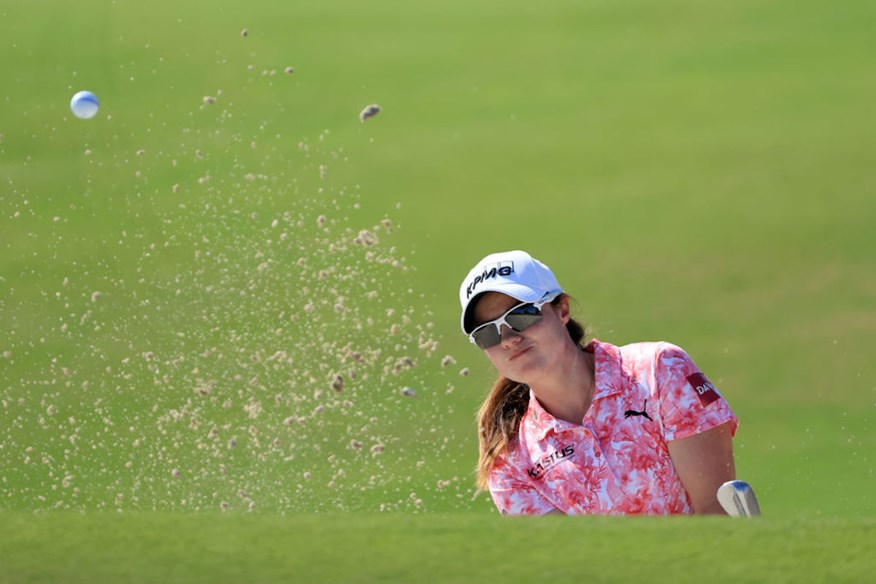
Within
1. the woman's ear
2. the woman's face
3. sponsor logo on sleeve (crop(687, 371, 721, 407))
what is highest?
the woman's ear

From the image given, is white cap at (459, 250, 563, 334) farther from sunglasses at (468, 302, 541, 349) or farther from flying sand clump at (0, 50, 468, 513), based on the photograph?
flying sand clump at (0, 50, 468, 513)

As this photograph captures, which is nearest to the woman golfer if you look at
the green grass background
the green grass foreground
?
the green grass foreground

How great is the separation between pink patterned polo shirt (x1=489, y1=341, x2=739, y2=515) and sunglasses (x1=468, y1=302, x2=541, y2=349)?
100 millimetres

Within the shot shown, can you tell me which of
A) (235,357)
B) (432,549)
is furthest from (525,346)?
(235,357)

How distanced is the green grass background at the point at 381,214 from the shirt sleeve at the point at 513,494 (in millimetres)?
1652

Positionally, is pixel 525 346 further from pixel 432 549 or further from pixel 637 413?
pixel 432 549

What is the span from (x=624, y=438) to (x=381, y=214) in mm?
2579

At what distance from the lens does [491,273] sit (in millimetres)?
2229

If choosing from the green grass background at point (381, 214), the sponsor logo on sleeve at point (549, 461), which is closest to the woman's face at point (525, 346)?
the sponsor logo on sleeve at point (549, 461)

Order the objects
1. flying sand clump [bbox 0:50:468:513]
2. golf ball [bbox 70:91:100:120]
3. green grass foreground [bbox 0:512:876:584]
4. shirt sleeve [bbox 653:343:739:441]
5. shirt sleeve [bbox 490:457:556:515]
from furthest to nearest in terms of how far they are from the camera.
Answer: golf ball [bbox 70:91:100:120] < flying sand clump [bbox 0:50:468:513] < shirt sleeve [bbox 490:457:556:515] < shirt sleeve [bbox 653:343:739:441] < green grass foreground [bbox 0:512:876:584]

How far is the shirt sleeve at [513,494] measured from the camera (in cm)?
220

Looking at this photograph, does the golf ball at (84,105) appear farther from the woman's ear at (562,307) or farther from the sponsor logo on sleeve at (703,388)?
the sponsor logo on sleeve at (703,388)

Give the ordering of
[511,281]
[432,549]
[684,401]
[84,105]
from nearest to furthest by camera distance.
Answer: [432,549]
[684,401]
[511,281]
[84,105]

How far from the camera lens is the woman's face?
2.18 metres
